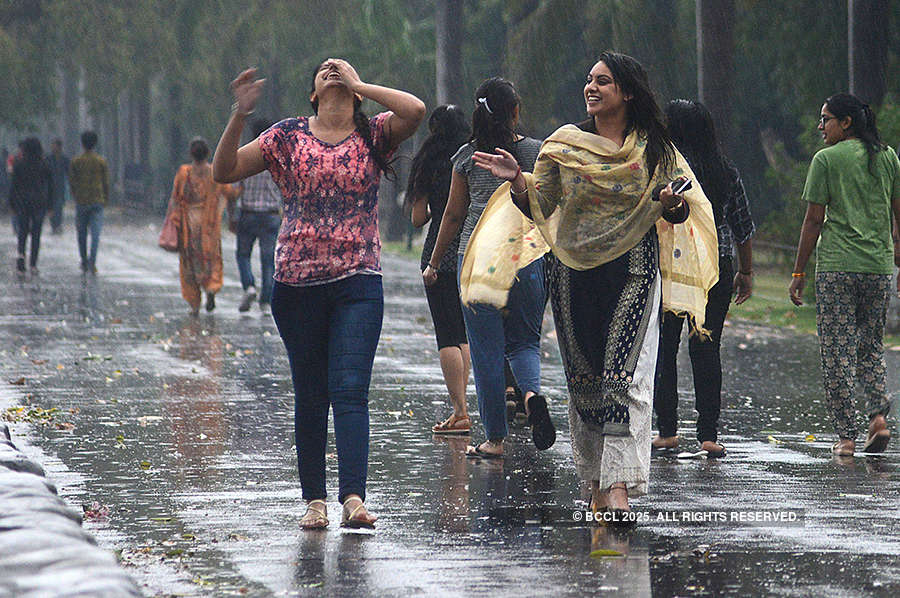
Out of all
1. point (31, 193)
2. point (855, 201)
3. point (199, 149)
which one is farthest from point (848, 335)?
point (31, 193)

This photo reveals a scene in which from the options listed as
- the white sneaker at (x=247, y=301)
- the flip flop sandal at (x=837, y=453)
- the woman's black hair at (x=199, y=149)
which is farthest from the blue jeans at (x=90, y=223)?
the flip flop sandal at (x=837, y=453)

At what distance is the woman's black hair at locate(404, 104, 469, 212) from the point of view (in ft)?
32.4

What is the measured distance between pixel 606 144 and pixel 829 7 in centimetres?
2087

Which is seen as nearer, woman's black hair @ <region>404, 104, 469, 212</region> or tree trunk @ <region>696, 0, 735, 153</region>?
woman's black hair @ <region>404, 104, 469, 212</region>

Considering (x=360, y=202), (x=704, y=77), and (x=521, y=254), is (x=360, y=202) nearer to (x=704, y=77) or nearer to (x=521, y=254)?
(x=521, y=254)

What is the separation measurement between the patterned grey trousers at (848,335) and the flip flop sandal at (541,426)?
1740 mm

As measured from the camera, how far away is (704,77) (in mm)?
22781

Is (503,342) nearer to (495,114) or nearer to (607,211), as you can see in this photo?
(495,114)

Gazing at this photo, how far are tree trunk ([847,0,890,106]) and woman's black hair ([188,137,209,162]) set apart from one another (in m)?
6.73

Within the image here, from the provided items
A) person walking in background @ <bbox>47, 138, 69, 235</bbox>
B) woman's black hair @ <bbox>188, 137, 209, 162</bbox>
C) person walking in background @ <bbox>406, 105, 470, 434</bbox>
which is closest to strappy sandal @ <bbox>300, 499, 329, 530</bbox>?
person walking in background @ <bbox>406, 105, 470, 434</bbox>

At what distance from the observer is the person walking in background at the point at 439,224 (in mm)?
9891

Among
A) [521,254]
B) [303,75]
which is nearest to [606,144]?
[521,254]

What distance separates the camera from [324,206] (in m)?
7.20

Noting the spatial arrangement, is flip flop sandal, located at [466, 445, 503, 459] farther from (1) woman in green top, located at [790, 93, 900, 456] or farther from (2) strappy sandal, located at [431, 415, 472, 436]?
(1) woman in green top, located at [790, 93, 900, 456]
